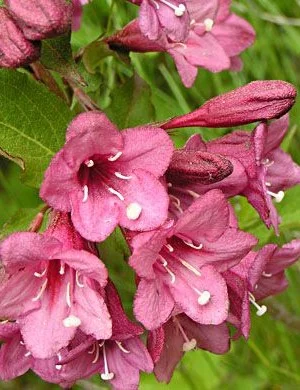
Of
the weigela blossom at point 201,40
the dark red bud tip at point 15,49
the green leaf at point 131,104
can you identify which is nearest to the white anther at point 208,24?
the weigela blossom at point 201,40

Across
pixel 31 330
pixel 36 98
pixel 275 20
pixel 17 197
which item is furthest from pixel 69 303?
pixel 275 20

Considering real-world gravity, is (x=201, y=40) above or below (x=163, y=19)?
below

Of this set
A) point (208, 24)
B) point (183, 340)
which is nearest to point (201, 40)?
point (208, 24)

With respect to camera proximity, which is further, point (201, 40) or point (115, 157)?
point (201, 40)

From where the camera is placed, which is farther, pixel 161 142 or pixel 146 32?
pixel 146 32

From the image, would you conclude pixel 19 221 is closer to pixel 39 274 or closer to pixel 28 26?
pixel 39 274

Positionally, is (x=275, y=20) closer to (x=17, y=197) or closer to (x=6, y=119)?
(x=17, y=197)

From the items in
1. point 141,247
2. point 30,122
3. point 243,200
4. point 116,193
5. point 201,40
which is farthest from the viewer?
point 243,200

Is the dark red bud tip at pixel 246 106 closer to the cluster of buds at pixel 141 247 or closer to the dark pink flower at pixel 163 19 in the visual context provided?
the cluster of buds at pixel 141 247
